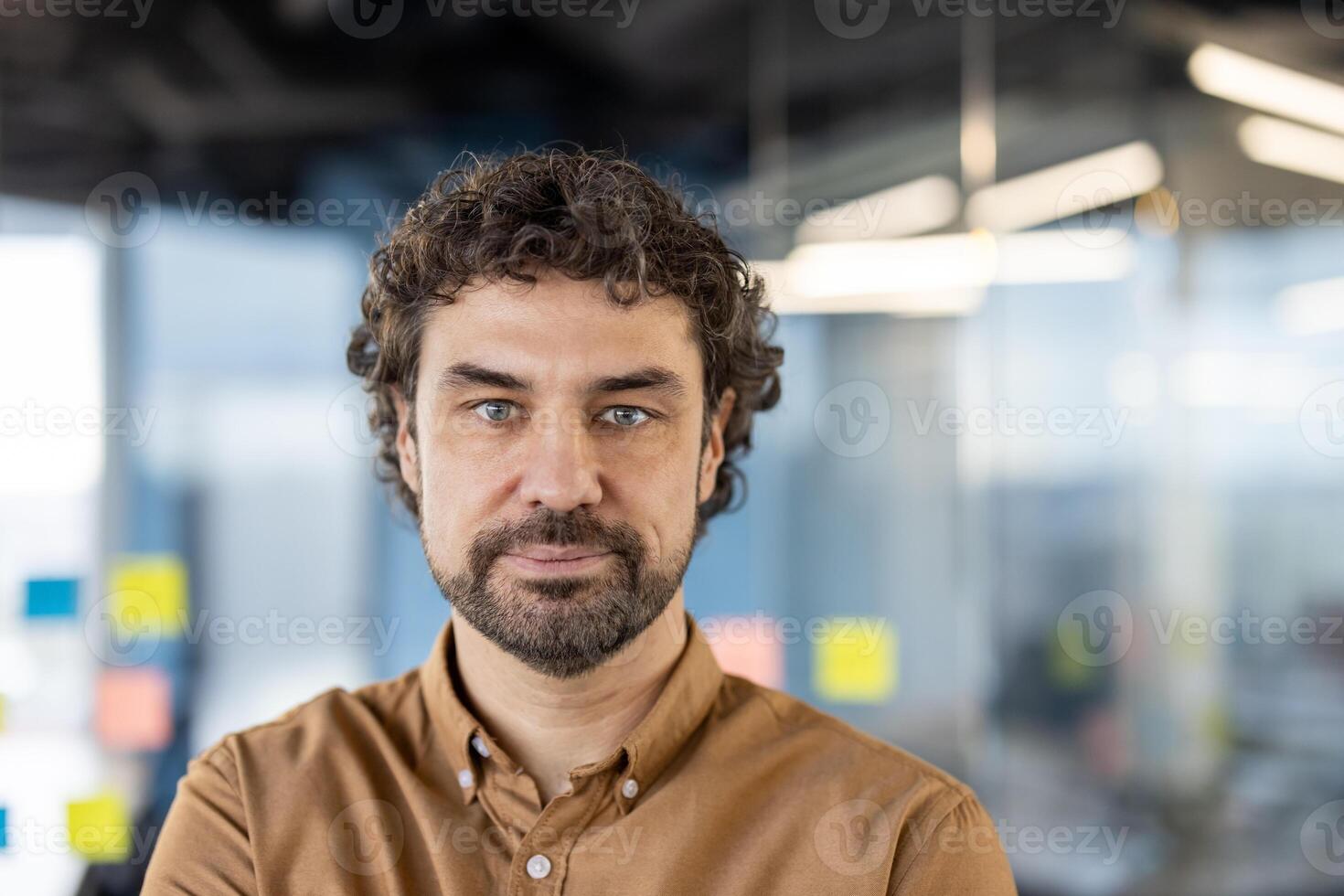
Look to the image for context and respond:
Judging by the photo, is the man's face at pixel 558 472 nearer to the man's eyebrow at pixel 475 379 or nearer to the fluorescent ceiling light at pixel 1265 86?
the man's eyebrow at pixel 475 379

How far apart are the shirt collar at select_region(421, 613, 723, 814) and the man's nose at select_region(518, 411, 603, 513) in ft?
0.90

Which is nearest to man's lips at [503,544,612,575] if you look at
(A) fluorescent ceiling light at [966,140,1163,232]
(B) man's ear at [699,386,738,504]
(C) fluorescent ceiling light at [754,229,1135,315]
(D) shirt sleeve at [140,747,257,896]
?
(B) man's ear at [699,386,738,504]

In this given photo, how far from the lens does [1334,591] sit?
2.67m

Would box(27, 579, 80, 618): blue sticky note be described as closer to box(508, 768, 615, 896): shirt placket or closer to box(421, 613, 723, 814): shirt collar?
box(421, 613, 723, 814): shirt collar

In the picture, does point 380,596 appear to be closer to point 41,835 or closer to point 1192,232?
point 41,835

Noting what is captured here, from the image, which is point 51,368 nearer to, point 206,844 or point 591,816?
point 206,844

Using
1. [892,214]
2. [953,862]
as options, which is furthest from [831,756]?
[892,214]

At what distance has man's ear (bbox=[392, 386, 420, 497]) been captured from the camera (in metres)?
1.49

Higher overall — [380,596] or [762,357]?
[762,357]

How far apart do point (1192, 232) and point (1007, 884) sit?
77.0 inches

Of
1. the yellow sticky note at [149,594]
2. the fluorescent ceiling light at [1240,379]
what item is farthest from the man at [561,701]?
the fluorescent ceiling light at [1240,379]

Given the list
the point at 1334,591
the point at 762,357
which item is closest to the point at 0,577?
the point at 762,357

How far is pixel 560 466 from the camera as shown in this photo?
1274 millimetres

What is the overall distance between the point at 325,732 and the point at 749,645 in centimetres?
143
